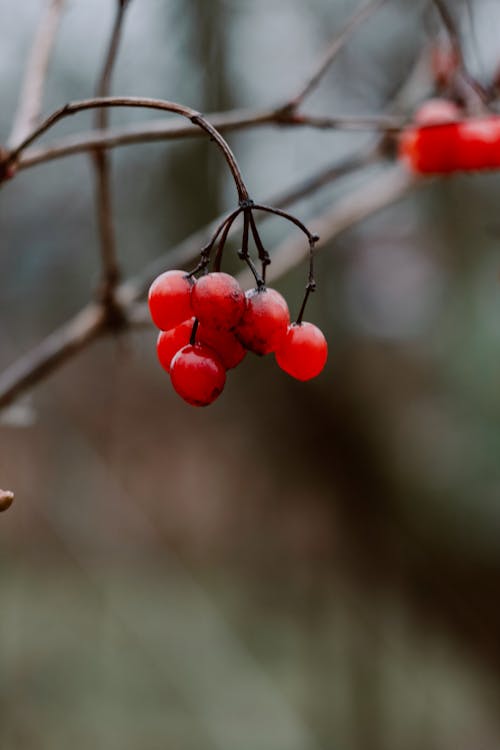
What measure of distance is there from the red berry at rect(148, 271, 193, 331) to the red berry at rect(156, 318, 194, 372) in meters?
0.02

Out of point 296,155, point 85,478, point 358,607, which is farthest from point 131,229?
point 358,607

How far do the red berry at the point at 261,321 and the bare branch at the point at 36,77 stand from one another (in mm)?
334

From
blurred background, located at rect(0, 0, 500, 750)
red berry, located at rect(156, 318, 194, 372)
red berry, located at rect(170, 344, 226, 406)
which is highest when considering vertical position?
blurred background, located at rect(0, 0, 500, 750)

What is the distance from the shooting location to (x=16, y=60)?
3.80 meters

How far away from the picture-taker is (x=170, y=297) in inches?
17.2

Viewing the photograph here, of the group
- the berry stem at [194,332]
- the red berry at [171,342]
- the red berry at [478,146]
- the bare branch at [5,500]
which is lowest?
the bare branch at [5,500]

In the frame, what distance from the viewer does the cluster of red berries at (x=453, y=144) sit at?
0.91 meters

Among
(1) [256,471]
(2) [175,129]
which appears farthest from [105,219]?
(1) [256,471]

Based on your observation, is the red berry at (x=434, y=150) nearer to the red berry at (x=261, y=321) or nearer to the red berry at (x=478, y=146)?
the red berry at (x=478, y=146)

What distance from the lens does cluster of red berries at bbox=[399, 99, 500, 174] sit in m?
0.91

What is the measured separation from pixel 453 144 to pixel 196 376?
644mm

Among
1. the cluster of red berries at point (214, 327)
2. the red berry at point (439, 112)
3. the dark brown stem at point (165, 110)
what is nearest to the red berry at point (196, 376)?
the cluster of red berries at point (214, 327)

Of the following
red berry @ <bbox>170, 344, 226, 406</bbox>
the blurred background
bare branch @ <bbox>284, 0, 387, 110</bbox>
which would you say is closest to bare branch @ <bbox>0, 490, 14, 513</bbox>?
red berry @ <bbox>170, 344, 226, 406</bbox>

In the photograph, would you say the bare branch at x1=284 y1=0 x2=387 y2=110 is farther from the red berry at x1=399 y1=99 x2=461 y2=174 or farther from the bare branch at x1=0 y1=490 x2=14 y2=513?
the bare branch at x1=0 y1=490 x2=14 y2=513
